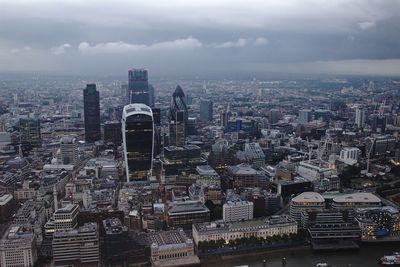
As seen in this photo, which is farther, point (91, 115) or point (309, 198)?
point (91, 115)

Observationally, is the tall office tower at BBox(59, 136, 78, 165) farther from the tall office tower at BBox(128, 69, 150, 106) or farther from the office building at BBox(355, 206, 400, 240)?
the office building at BBox(355, 206, 400, 240)

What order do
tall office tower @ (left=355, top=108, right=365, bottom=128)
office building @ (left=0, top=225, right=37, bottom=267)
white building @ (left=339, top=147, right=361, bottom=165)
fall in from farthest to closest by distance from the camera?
1. tall office tower @ (left=355, top=108, right=365, bottom=128)
2. white building @ (left=339, top=147, right=361, bottom=165)
3. office building @ (left=0, top=225, right=37, bottom=267)

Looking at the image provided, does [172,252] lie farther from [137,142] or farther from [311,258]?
[137,142]

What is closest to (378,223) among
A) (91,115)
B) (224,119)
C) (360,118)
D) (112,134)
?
(112,134)

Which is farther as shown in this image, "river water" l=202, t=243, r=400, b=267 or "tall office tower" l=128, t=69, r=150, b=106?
"tall office tower" l=128, t=69, r=150, b=106

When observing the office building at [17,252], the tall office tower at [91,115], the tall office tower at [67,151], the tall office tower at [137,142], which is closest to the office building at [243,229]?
Result: the office building at [17,252]

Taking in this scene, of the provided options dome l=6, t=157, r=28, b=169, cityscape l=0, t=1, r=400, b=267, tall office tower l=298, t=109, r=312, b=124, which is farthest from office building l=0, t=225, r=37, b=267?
tall office tower l=298, t=109, r=312, b=124
